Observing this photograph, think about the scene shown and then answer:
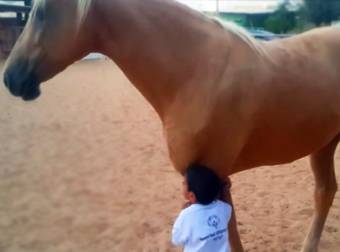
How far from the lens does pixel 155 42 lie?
178 cm

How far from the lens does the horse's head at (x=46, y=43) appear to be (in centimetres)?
166

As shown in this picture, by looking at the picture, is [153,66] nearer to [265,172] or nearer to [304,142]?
[304,142]

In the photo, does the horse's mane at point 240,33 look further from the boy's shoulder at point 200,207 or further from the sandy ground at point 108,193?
the sandy ground at point 108,193

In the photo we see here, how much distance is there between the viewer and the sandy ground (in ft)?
9.25

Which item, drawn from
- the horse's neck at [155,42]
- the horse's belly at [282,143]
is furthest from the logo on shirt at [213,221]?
the horse's neck at [155,42]

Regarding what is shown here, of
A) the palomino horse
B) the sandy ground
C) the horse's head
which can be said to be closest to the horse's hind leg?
the sandy ground

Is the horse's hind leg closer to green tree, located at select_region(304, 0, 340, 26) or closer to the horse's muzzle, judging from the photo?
the horse's muzzle

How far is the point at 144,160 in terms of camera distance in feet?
15.0

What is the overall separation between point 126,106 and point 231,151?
5.92 metres

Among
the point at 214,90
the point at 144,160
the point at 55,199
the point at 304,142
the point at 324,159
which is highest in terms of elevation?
the point at 214,90

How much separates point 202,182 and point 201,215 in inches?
6.5

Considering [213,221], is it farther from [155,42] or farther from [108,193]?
[108,193]

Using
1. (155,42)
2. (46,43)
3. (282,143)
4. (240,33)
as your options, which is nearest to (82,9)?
(46,43)

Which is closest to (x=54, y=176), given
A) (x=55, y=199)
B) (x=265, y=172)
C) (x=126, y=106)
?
(x=55, y=199)
